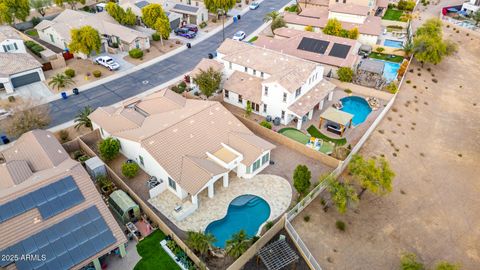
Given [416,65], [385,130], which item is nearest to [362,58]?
[416,65]

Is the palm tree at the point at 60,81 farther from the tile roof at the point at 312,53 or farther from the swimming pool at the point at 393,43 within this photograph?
the swimming pool at the point at 393,43

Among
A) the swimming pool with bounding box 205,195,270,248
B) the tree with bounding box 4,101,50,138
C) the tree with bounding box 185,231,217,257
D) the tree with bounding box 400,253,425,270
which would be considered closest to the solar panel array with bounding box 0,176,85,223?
the tree with bounding box 185,231,217,257

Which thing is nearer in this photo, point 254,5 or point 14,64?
point 14,64

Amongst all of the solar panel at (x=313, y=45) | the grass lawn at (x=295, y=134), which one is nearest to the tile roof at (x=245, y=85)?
the grass lawn at (x=295, y=134)

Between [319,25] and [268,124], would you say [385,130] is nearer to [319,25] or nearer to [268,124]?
[268,124]

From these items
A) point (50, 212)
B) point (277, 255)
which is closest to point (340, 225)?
point (277, 255)

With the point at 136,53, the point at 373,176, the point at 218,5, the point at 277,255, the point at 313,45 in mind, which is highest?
the point at 218,5

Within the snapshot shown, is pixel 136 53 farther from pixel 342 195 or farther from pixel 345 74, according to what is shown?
pixel 342 195
